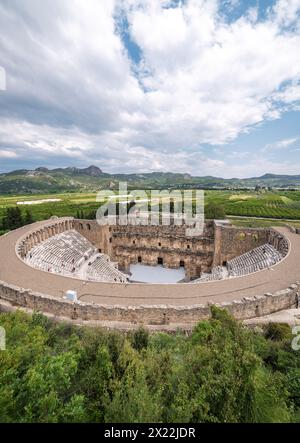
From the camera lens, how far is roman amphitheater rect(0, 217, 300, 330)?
13258 millimetres

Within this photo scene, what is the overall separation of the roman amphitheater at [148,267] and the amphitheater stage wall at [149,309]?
2.1 inches

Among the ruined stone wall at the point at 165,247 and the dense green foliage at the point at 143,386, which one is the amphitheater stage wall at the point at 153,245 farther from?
the dense green foliage at the point at 143,386

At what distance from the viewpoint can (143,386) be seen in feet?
17.4

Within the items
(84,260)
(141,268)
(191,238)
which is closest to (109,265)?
(84,260)

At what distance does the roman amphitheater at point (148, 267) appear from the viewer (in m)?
13.3

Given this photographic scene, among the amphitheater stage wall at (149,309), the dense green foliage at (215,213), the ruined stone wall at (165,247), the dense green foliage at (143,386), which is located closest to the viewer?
the dense green foliage at (143,386)

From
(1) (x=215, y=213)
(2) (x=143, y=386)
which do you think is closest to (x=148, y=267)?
(1) (x=215, y=213)

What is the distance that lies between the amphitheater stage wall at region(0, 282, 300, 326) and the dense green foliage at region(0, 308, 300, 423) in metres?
5.67

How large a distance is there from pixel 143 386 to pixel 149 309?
7714 millimetres

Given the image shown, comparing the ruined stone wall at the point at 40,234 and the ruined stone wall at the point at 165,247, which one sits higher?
the ruined stone wall at the point at 40,234

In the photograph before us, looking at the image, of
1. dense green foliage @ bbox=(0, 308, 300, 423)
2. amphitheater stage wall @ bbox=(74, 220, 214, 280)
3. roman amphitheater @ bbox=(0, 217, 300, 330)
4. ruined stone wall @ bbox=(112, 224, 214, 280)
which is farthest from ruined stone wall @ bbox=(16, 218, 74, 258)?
dense green foliage @ bbox=(0, 308, 300, 423)

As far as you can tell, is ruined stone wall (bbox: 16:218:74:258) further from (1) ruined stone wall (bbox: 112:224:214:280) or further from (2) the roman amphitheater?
(1) ruined stone wall (bbox: 112:224:214:280)

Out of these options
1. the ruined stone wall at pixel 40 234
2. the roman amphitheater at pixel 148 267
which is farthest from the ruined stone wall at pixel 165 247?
the ruined stone wall at pixel 40 234
